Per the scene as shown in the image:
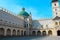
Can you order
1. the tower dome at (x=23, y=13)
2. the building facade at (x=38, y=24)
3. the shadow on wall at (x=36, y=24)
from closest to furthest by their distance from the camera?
the building facade at (x=38, y=24) → the tower dome at (x=23, y=13) → the shadow on wall at (x=36, y=24)

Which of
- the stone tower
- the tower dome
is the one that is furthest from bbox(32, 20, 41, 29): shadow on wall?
the stone tower

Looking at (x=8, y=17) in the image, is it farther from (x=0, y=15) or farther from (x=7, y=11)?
(x=0, y=15)

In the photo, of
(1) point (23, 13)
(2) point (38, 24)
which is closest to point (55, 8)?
(2) point (38, 24)

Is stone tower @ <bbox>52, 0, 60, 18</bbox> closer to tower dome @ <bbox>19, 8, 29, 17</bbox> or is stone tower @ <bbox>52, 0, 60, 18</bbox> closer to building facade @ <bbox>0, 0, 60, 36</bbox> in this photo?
building facade @ <bbox>0, 0, 60, 36</bbox>

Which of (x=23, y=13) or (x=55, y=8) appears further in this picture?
(x=23, y=13)

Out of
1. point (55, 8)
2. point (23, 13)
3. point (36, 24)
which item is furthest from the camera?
point (36, 24)

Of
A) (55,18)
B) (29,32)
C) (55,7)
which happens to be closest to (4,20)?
(29,32)

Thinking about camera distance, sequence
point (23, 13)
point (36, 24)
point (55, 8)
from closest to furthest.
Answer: point (55, 8), point (23, 13), point (36, 24)

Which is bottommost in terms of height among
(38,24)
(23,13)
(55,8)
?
(38,24)

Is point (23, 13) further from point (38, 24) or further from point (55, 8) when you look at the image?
point (55, 8)

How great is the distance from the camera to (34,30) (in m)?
53.4

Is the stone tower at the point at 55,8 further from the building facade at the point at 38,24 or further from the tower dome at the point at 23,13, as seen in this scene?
the tower dome at the point at 23,13

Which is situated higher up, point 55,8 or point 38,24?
point 55,8

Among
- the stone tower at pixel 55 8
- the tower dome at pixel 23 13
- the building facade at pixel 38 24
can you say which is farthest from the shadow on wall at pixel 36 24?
the stone tower at pixel 55 8
